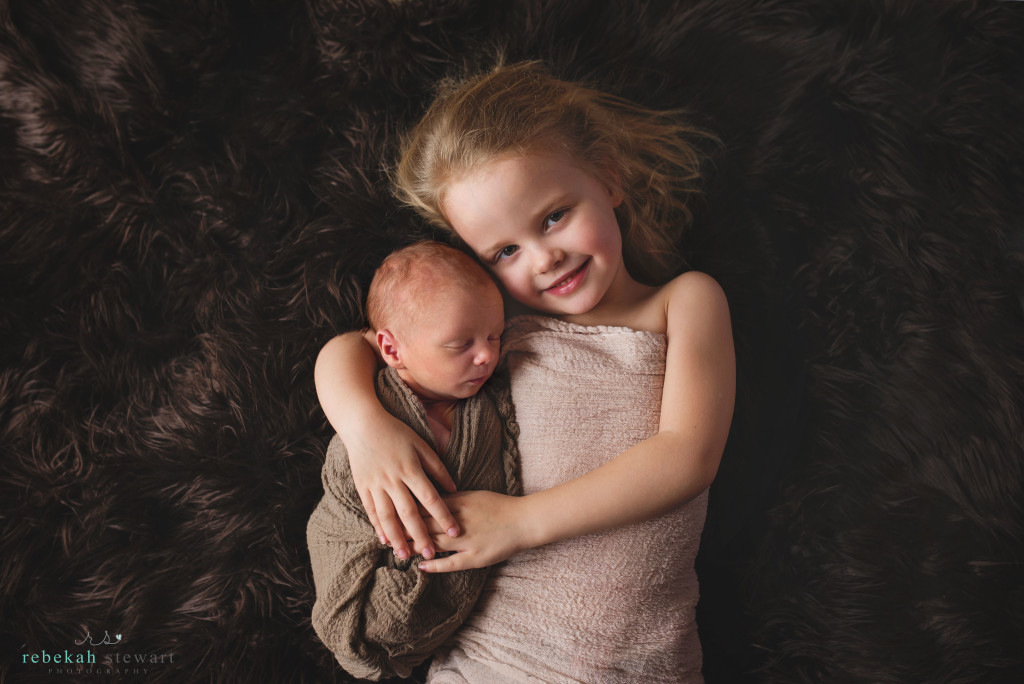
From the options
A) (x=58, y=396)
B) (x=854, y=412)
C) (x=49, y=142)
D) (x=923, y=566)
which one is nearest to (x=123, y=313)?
(x=58, y=396)

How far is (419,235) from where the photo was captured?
0.92 m

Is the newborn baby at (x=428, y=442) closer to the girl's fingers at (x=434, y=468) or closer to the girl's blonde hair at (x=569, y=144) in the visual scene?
the girl's fingers at (x=434, y=468)

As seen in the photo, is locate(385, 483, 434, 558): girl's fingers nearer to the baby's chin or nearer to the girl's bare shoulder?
the baby's chin

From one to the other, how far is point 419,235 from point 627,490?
18.3 inches

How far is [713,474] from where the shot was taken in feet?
2.80

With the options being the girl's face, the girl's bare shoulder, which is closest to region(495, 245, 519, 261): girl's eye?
the girl's face

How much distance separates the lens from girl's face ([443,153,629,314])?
2.77 feet

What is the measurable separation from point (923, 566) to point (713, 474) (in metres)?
0.35

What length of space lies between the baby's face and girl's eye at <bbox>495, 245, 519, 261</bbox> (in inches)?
2.2

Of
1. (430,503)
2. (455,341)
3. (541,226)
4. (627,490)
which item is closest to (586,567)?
(627,490)

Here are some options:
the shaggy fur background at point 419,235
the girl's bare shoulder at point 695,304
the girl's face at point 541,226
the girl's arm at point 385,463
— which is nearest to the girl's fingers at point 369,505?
the girl's arm at point 385,463

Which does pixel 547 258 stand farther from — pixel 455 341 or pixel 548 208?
pixel 455 341

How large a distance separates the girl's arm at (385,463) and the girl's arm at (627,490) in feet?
0.11

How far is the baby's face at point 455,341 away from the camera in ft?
2.67
